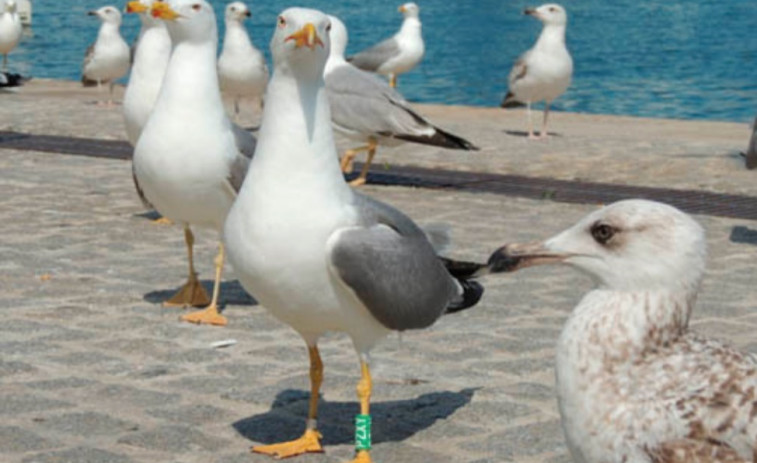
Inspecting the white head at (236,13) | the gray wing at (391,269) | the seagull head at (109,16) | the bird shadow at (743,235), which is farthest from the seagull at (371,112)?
the seagull head at (109,16)

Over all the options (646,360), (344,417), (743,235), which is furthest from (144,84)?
(646,360)

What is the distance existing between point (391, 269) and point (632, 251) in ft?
5.16

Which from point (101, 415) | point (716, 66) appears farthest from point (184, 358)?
point (716, 66)

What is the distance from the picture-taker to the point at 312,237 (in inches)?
211

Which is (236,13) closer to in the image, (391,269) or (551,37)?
(551,37)

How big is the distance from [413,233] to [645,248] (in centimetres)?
181

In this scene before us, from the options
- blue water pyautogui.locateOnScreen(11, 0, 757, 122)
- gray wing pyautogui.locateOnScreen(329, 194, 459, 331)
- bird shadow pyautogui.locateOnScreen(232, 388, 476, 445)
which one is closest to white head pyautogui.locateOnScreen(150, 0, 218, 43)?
bird shadow pyautogui.locateOnScreen(232, 388, 476, 445)

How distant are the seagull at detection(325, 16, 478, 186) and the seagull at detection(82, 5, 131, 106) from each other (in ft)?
28.1

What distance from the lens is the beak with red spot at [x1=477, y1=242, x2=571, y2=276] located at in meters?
4.30

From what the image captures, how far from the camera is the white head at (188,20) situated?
8.03m

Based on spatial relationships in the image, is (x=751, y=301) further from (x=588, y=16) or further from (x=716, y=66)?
(x=588, y=16)

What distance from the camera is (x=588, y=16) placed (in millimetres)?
72438

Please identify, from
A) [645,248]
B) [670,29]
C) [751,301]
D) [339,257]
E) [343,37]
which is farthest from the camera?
[670,29]

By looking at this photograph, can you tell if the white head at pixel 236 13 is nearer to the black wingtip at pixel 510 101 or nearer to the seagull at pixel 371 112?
the black wingtip at pixel 510 101
